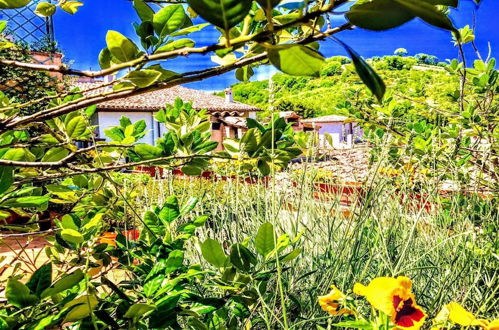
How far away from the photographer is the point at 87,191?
3.21 feet

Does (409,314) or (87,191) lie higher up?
(87,191)

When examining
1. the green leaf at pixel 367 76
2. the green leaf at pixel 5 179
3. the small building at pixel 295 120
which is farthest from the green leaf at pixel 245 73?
the green leaf at pixel 367 76

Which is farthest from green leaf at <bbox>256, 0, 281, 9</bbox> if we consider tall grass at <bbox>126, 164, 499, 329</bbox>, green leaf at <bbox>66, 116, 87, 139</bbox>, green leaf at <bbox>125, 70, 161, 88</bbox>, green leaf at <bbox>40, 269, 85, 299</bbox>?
tall grass at <bbox>126, 164, 499, 329</bbox>

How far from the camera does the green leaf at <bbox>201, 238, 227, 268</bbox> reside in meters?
0.71

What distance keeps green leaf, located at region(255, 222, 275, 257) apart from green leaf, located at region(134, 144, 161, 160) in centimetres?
24

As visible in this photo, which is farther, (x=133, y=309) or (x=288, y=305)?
(x=288, y=305)

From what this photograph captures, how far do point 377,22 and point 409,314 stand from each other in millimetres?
595

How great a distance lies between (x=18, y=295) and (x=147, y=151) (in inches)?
12.4

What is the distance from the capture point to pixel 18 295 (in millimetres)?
507

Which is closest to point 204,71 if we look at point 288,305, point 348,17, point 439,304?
point 348,17

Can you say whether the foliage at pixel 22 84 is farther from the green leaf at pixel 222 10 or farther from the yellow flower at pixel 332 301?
the yellow flower at pixel 332 301

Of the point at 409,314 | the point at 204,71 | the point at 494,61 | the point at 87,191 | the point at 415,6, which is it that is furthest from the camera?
the point at 494,61

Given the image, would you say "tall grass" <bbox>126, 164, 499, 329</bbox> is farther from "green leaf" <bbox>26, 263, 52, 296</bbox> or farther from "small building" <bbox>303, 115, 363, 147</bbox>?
"green leaf" <bbox>26, 263, 52, 296</bbox>

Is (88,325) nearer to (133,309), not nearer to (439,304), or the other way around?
(133,309)
